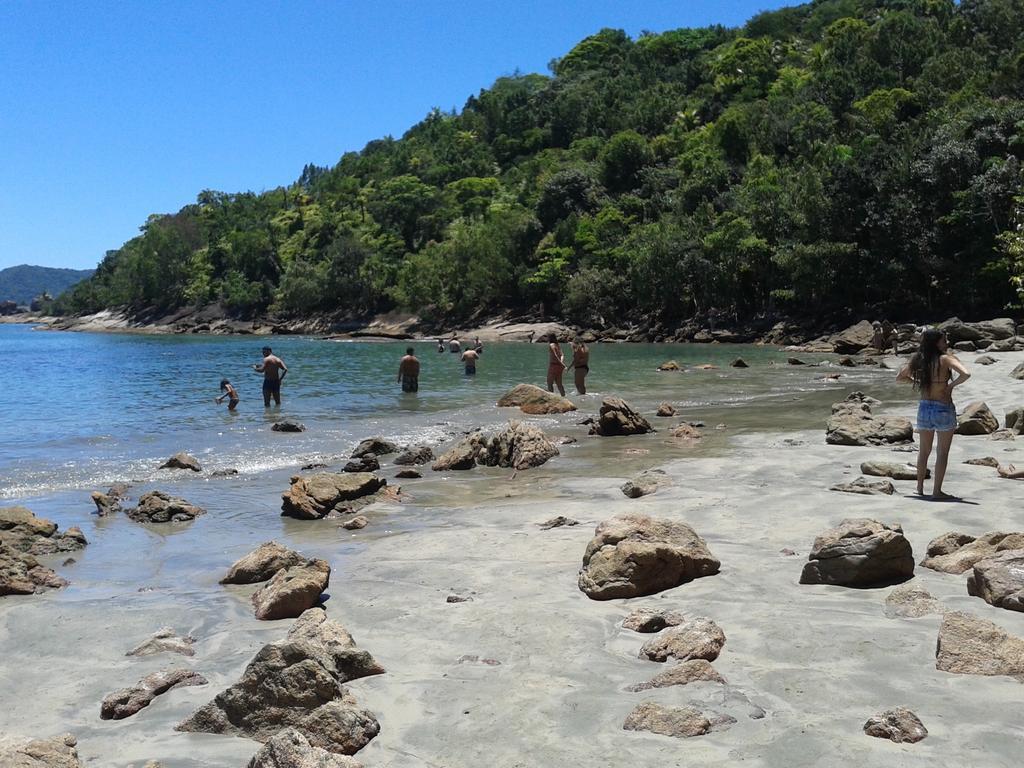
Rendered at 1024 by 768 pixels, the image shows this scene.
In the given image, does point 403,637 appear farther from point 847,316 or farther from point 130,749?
point 847,316

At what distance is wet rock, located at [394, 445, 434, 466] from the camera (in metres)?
14.5

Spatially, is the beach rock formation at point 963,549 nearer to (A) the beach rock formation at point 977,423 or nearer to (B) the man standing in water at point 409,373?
(A) the beach rock formation at point 977,423

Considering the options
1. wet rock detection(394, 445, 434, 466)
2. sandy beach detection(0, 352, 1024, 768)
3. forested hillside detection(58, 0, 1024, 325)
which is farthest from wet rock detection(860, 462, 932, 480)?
forested hillside detection(58, 0, 1024, 325)

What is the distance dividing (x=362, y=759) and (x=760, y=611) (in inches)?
116

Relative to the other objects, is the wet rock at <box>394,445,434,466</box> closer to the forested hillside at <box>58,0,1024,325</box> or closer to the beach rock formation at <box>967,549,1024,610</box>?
the beach rock formation at <box>967,549,1024,610</box>

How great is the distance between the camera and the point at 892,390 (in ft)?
76.5

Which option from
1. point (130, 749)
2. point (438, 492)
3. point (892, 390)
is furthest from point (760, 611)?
point (892, 390)

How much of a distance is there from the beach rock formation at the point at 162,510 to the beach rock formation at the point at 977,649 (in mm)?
8579

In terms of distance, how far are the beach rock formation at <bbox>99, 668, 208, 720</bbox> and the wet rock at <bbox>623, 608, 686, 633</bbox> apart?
2742mm

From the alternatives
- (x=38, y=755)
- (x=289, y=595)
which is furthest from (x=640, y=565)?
(x=38, y=755)

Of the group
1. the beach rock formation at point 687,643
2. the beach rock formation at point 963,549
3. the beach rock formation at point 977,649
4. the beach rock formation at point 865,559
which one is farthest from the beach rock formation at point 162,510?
the beach rock formation at point 977,649

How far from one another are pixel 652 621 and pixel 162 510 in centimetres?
709

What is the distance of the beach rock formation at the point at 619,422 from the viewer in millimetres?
16750

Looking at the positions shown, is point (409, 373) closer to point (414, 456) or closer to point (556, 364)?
point (556, 364)
